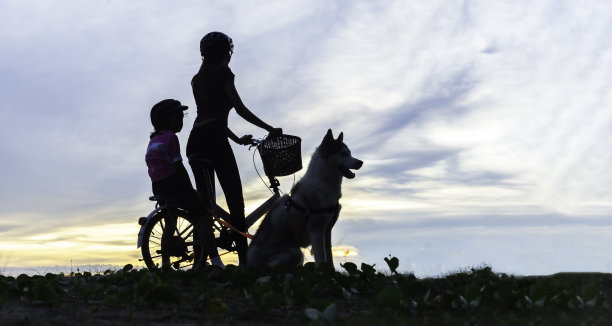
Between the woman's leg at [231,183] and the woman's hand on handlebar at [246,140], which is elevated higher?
the woman's hand on handlebar at [246,140]

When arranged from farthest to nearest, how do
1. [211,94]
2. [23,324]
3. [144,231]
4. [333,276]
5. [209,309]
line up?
[144,231], [211,94], [333,276], [209,309], [23,324]

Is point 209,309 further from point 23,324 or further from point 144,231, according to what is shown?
point 144,231

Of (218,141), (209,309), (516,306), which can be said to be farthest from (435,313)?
(218,141)

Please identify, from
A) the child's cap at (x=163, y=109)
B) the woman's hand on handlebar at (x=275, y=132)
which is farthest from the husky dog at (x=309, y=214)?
the child's cap at (x=163, y=109)

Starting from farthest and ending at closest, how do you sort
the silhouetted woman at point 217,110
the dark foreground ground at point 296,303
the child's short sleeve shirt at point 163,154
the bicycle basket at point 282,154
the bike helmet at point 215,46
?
1. the bicycle basket at point 282,154
2. the bike helmet at point 215,46
3. the silhouetted woman at point 217,110
4. the child's short sleeve shirt at point 163,154
5. the dark foreground ground at point 296,303

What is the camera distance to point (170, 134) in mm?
8492

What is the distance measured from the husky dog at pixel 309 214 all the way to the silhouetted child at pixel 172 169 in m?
0.93

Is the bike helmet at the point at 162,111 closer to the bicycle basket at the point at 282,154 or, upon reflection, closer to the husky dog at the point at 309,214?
the bicycle basket at the point at 282,154

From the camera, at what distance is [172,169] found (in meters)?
8.52

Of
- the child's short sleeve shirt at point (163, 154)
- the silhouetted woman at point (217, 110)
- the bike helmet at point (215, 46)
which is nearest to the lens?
the child's short sleeve shirt at point (163, 154)

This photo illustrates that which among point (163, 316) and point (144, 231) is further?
point (144, 231)

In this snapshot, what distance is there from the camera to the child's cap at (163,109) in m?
8.69

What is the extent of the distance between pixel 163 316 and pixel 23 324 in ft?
3.49

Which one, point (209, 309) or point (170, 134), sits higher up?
point (170, 134)
